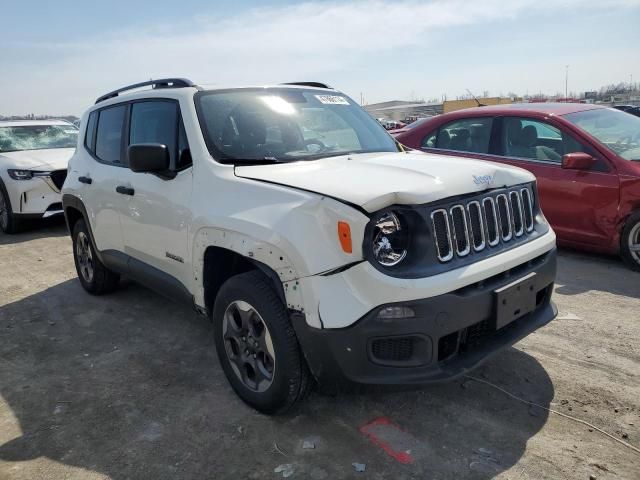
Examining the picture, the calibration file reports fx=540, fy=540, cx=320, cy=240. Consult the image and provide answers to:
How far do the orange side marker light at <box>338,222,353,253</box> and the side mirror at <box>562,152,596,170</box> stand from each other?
3934mm

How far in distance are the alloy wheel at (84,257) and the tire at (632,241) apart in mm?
5260

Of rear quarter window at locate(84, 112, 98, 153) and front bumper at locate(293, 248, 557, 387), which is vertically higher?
rear quarter window at locate(84, 112, 98, 153)

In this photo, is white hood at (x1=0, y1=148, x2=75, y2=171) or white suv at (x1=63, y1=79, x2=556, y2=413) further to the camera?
white hood at (x1=0, y1=148, x2=75, y2=171)

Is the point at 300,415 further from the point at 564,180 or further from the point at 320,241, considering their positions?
the point at 564,180

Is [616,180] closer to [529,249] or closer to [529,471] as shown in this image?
[529,249]

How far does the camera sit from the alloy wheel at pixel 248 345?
9.70 ft

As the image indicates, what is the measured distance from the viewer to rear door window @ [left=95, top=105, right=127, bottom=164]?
448 centimetres

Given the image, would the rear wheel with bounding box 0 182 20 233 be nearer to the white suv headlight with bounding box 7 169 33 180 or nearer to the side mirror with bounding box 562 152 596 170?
the white suv headlight with bounding box 7 169 33 180

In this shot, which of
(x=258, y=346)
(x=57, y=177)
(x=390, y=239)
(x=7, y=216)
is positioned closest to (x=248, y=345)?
(x=258, y=346)

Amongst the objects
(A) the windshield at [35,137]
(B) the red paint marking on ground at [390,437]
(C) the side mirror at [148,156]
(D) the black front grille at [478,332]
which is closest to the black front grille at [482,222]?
(D) the black front grille at [478,332]

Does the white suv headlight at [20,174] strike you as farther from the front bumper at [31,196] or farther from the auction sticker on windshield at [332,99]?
the auction sticker on windshield at [332,99]

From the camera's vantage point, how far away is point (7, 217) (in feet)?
27.5

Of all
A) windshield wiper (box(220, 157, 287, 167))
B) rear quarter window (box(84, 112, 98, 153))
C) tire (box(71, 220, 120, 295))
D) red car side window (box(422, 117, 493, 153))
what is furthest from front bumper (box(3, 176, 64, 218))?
windshield wiper (box(220, 157, 287, 167))

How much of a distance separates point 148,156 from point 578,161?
4.25m
